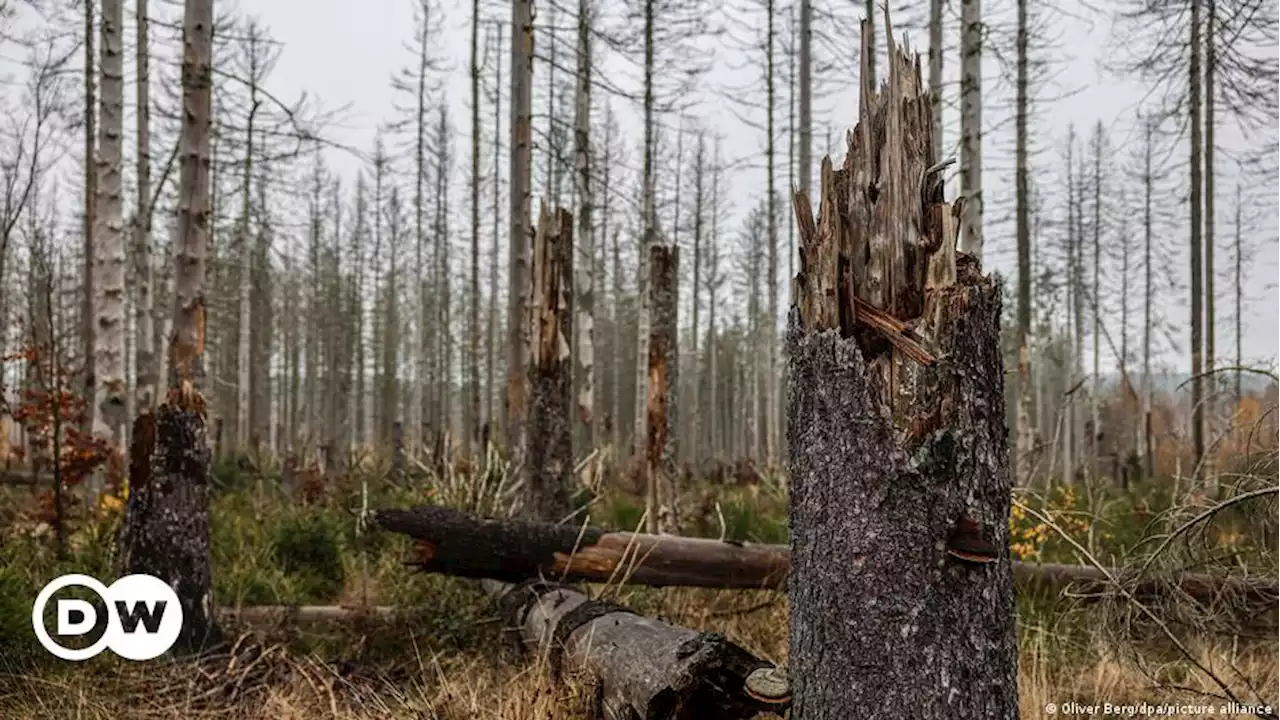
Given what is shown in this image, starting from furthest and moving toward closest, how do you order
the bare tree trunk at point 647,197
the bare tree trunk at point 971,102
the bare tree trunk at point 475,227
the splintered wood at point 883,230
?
the bare tree trunk at point 475,227 < the bare tree trunk at point 647,197 < the bare tree trunk at point 971,102 < the splintered wood at point 883,230

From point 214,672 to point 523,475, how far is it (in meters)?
2.84

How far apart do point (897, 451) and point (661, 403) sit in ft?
19.2

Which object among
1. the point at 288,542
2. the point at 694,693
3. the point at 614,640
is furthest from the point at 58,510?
the point at 694,693

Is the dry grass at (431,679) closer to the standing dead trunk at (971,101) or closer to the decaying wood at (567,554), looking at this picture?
the decaying wood at (567,554)

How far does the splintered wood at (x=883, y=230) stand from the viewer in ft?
7.89

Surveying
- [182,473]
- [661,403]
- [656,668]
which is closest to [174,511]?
[182,473]

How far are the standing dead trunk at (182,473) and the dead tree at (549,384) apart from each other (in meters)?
2.43

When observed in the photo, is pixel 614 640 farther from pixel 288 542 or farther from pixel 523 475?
pixel 288 542

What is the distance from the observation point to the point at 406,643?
17.5ft

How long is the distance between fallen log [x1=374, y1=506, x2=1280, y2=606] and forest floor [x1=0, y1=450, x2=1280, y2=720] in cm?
19

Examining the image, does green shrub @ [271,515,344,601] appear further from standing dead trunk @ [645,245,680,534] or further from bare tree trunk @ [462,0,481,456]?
bare tree trunk @ [462,0,481,456]

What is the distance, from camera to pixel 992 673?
7.47 feet

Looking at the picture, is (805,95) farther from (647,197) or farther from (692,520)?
(692,520)

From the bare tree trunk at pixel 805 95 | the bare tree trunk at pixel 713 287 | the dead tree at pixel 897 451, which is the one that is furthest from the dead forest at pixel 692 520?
the bare tree trunk at pixel 713 287
